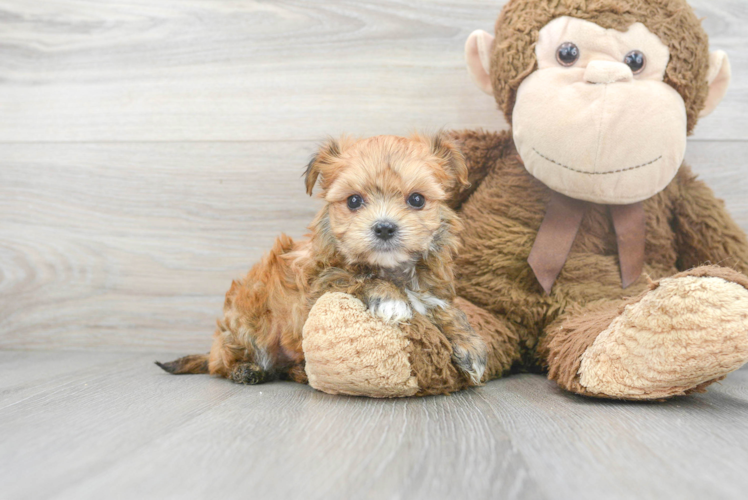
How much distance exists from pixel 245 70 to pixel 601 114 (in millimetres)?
1291

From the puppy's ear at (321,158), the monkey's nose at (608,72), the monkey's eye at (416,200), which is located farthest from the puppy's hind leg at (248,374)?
the monkey's nose at (608,72)

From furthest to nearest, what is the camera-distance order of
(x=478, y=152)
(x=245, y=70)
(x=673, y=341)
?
(x=245, y=70), (x=478, y=152), (x=673, y=341)

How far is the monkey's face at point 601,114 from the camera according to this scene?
142cm

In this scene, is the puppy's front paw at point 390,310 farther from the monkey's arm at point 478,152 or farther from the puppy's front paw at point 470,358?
the monkey's arm at point 478,152

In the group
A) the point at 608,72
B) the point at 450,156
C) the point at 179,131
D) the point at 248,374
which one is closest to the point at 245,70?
the point at 179,131

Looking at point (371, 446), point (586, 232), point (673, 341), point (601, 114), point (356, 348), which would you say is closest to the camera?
point (371, 446)

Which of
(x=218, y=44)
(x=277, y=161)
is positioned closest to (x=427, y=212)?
(x=277, y=161)

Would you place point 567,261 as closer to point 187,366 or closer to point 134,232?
point 187,366

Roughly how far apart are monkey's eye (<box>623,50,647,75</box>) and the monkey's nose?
0.04 meters

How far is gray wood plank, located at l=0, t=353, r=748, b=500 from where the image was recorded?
0.81 meters

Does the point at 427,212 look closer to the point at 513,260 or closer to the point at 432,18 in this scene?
the point at 513,260

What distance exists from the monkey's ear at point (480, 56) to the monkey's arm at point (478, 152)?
145 mm

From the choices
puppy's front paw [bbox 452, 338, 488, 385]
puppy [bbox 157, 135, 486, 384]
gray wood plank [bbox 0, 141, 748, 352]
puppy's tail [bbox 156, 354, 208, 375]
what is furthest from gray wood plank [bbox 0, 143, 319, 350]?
puppy's front paw [bbox 452, 338, 488, 385]

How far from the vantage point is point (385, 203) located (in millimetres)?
1286
